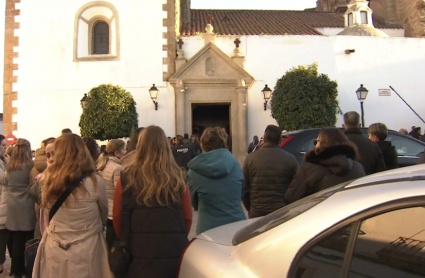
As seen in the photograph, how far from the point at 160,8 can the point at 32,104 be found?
239 inches

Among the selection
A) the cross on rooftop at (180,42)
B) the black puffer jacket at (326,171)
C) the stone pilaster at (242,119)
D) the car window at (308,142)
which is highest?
the cross on rooftop at (180,42)

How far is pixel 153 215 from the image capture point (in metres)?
2.99

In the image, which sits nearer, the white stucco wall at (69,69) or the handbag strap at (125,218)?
the handbag strap at (125,218)

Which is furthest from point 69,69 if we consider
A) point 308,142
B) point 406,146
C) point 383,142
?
Result: point 383,142

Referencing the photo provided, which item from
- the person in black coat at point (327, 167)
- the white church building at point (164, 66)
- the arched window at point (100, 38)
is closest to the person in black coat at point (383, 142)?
the person in black coat at point (327, 167)

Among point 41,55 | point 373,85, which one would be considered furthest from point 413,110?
point 41,55

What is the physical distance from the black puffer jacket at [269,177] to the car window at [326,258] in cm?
263

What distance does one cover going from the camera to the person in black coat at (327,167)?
362cm

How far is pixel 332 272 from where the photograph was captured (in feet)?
5.69

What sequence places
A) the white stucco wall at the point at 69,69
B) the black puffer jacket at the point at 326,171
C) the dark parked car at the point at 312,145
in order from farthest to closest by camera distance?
the white stucco wall at the point at 69,69 < the dark parked car at the point at 312,145 < the black puffer jacket at the point at 326,171

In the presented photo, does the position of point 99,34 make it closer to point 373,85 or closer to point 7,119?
point 7,119

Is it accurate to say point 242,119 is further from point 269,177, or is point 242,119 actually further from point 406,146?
point 269,177

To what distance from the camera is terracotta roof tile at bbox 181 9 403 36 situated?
17.4m

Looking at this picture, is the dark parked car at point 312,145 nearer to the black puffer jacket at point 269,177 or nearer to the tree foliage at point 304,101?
the black puffer jacket at point 269,177
